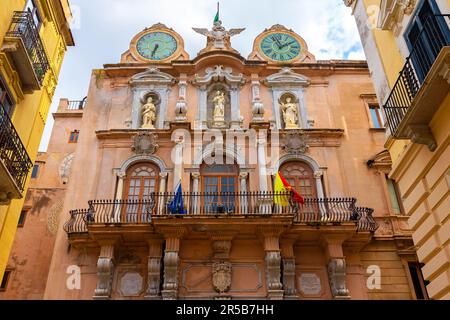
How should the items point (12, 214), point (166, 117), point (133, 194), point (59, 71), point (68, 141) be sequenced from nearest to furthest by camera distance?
point (12, 214) → point (59, 71) → point (133, 194) → point (166, 117) → point (68, 141)

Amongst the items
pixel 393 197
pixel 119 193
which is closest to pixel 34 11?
pixel 119 193

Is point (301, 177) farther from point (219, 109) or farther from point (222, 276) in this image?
point (222, 276)

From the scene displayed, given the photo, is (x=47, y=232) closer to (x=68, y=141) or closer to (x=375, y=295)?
(x=68, y=141)

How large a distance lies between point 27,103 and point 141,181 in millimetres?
5833

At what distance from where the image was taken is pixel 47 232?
18.8m

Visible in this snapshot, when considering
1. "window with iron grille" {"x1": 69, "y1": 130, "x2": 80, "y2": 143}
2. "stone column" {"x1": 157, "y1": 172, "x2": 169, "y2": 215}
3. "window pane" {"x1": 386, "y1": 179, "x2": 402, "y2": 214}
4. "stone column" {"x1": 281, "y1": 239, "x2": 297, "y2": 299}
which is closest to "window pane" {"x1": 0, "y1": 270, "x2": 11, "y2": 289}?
"window with iron grille" {"x1": 69, "y1": 130, "x2": 80, "y2": 143}

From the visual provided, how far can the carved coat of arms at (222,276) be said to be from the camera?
45.0 feet

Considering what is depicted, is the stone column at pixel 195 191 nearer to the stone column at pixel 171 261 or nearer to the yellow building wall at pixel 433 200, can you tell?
the stone column at pixel 171 261

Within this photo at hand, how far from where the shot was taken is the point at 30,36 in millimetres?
10617

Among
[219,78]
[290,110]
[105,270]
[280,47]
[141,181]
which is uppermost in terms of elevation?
[280,47]
